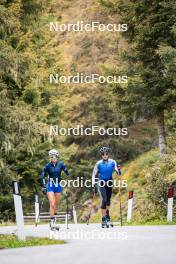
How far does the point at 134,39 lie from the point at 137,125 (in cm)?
1617

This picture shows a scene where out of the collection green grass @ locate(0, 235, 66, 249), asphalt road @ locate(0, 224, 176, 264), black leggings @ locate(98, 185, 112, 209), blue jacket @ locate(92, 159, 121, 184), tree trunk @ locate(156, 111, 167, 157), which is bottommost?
tree trunk @ locate(156, 111, 167, 157)

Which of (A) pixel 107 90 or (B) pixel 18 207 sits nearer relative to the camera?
(B) pixel 18 207

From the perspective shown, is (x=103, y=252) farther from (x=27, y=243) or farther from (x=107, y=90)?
(x=107, y=90)

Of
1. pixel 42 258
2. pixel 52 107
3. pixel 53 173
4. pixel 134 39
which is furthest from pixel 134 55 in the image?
pixel 42 258

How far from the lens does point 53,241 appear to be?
12336 mm

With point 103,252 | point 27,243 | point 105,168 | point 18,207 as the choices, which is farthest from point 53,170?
point 103,252

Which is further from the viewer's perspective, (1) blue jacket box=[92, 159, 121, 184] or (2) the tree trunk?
(2) the tree trunk

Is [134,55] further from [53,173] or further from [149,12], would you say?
[53,173]

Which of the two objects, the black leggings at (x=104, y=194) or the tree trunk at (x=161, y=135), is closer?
the black leggings at (x=104, y=194)

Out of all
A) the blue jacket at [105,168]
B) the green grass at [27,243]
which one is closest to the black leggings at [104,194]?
the blue jacket at [105,168]

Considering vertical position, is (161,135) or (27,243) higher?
(27,243)

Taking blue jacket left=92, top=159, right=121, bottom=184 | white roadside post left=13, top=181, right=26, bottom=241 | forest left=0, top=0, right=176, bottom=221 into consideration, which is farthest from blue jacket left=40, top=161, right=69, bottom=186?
white roadside post left=13, top=181, right=26, bottom=241

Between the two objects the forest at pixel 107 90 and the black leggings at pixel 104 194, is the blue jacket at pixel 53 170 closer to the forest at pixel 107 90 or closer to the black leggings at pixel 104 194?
the black leggings at pixel 104 194

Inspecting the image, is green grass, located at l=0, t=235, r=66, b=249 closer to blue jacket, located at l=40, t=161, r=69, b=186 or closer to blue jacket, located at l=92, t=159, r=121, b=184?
blue jacket, located at l=92, t=159, r=121, b=184
